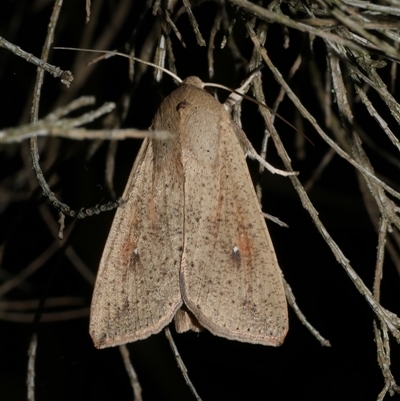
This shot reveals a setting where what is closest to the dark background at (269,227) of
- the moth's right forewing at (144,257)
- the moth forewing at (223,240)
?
the moth's right forewing at (144,257)

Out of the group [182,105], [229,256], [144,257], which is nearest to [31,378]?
[144,257]

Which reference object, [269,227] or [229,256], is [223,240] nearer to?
[229,256]

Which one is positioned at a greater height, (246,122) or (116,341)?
(246,122)

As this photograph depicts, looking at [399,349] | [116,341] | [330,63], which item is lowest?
[399,349]

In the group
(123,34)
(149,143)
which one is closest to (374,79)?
(149,143)

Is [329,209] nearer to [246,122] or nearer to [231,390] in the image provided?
[246,122]

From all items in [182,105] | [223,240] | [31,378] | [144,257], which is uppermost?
[182,105]
